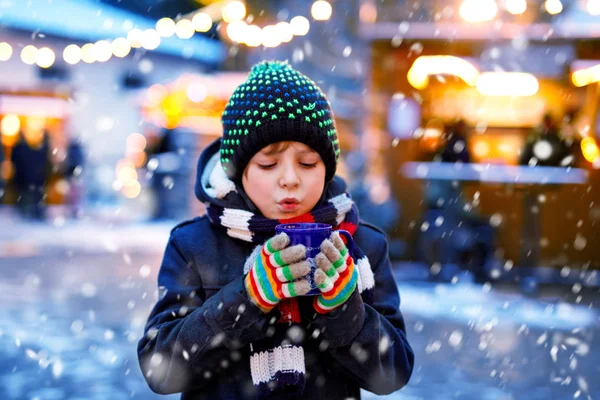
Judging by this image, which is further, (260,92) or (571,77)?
(571,77)

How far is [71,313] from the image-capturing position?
6613 mm

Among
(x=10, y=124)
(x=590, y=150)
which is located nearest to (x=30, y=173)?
(x=10, y=124)

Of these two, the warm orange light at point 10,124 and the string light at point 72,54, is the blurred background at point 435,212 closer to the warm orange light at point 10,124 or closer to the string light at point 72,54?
the string light at point 72,54

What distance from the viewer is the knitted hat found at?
71.5 inches

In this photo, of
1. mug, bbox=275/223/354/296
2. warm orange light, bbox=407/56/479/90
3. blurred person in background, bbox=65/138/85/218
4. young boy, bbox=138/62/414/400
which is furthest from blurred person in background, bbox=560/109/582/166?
blurred person in background, bbox=65/138/85/218

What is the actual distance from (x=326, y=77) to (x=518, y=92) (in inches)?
461

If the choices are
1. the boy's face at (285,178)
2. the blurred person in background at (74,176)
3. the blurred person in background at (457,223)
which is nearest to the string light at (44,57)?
the blurred person in background at (74,176)

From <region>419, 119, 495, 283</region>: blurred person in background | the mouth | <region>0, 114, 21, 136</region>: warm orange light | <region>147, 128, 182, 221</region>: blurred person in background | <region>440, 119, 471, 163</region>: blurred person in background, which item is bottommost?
<region>0, 114, 21, 136</region>: warm orange light

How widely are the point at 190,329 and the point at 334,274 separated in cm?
38

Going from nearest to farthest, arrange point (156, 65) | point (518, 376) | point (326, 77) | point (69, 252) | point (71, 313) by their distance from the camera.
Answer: point (518, 376) → point (71, 313) → point (69, 252) → point (326, 77) → point (156, 65)

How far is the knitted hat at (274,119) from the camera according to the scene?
5.96ft

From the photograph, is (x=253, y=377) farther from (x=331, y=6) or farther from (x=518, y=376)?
(x=331, y=6)

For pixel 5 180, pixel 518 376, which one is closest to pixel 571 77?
pixel 518 376

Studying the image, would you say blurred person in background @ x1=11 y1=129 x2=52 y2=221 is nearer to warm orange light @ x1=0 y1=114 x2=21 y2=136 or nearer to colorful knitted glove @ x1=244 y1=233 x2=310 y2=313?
warm orange light @ x1=0 y1=114 x2=21 y2=136
